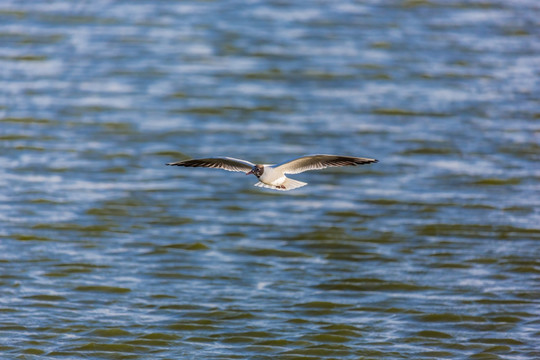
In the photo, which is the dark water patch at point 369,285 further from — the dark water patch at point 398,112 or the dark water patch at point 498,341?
the dark water patch at point 398,112

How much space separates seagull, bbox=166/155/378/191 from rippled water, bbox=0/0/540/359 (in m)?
2.26

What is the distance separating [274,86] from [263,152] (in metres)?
3.63

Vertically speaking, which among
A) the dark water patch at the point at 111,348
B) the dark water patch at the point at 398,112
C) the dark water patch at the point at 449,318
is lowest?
the dark water patch at the point at 449,318

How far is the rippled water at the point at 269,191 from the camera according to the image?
1132cm

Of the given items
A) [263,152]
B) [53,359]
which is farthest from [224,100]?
[53,359]

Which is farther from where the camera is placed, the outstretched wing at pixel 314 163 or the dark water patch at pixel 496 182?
the dark water patch at pixel 496 182

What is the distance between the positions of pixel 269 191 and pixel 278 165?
6649 mm

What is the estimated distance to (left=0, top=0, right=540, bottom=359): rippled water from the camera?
1132 centimetres

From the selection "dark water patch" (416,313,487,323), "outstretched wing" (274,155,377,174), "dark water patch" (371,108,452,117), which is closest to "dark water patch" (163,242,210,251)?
"dark water patch" (416,313,487,323)

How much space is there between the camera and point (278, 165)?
9.03m

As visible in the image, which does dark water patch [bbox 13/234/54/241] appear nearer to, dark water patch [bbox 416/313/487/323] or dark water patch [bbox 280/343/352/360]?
dark water patch [bbox 280/343/352/360]

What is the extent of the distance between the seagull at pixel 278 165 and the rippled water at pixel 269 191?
7.41 ft

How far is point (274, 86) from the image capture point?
1973 centimetres

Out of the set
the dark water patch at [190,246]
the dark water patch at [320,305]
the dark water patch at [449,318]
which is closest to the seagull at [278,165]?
the dark water patch at [320,305]
